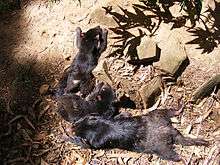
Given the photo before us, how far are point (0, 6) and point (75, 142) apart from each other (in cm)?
186

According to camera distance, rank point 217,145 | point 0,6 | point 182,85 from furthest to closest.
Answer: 1. point 0,6
2. point 182,85
3. point 217,145

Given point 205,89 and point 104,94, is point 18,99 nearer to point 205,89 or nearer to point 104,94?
point 104,94

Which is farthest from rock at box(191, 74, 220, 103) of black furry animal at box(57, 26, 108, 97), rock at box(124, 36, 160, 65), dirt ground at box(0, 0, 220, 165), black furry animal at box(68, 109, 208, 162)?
black furry animal at box(57, 26, 108, 97)

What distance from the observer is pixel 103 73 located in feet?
17.3

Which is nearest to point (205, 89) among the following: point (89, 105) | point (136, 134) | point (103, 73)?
point (136, 134)

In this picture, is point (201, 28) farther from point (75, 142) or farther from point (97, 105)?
point (75, 142)

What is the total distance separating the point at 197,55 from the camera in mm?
5121

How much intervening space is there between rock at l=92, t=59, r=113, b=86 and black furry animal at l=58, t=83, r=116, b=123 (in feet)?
0.32

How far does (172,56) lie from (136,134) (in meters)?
0.85

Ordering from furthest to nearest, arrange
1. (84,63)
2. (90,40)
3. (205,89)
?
(90,40)
(84,63)
(205,89)

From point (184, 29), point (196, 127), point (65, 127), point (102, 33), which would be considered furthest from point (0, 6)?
point (196, 127)

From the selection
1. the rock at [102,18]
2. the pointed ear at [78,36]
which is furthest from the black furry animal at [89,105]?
the rock at [102,18]

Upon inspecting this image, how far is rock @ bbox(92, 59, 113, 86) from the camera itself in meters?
5.27

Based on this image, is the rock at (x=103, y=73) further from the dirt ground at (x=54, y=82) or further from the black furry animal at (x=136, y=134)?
the black furry animal at (x=136, y=134)
